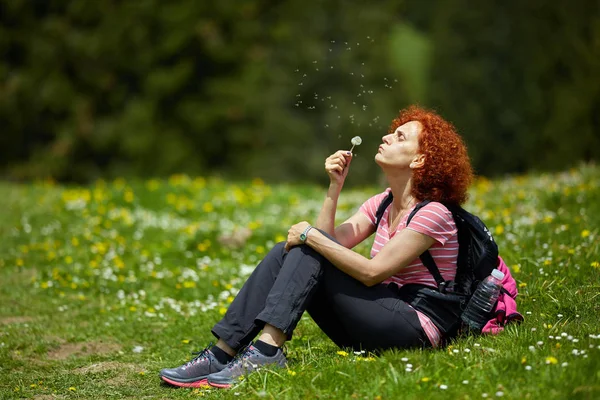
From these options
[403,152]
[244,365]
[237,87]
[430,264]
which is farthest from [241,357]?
[237,87]

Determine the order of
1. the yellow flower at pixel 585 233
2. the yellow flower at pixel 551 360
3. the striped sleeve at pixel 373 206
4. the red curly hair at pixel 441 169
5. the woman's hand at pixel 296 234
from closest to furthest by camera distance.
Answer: the yellow flower at pixel 551 360
the woman's hand at pixel 296 234
the red curly hair at pixel 441 169
the striped sleeve at pixel 373 206
the yellow flower at pixel 585 233

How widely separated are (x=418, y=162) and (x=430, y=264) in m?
0.51

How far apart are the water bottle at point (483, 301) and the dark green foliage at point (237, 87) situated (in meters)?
9.74

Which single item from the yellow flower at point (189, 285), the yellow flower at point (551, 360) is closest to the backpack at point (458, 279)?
the yellow flower at point (551, 360)

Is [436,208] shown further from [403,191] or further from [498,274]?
[498,274]

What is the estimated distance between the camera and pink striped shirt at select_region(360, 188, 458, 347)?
3580 mm

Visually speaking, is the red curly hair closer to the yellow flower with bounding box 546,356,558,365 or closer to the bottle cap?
the bottle cap

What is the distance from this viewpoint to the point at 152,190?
10188 millimetres

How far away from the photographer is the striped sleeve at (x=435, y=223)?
3.57 meters

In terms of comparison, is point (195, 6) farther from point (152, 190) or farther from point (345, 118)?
point (152, 190)

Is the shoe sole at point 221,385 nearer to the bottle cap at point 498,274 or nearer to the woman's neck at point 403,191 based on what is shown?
the woman's neck at point 403,191

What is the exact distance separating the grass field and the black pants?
0.13 meters

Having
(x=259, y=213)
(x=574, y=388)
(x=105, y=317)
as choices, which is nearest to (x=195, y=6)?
(x=259, y=213)

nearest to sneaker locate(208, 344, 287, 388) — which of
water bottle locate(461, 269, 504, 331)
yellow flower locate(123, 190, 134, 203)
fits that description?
water bottle locate(461, 269, 504, 331)
